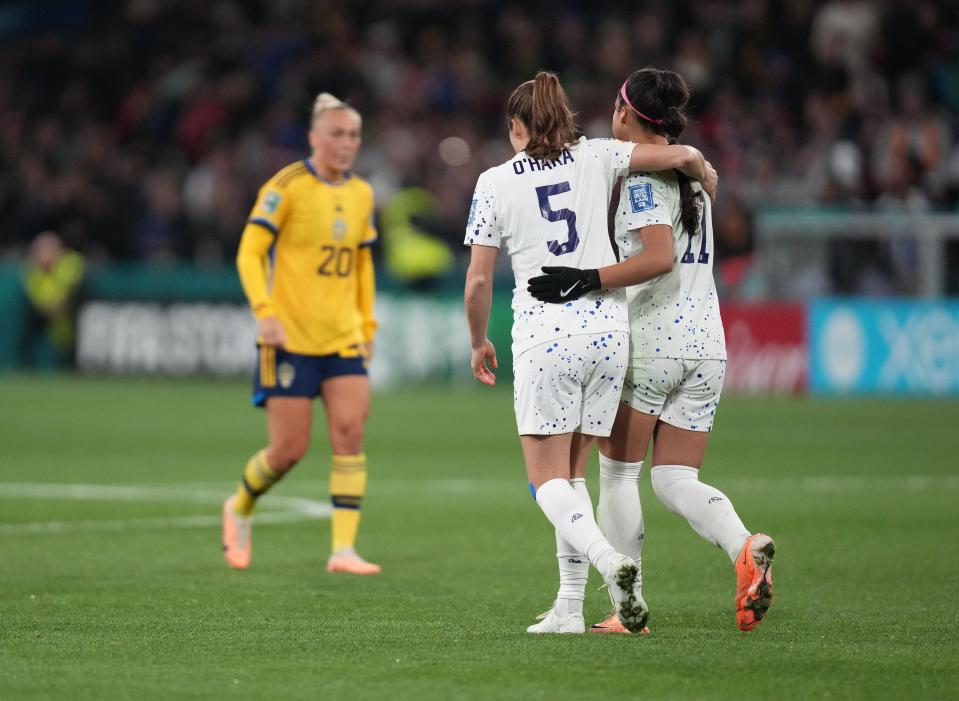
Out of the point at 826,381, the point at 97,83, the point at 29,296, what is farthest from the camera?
the point at 97,83

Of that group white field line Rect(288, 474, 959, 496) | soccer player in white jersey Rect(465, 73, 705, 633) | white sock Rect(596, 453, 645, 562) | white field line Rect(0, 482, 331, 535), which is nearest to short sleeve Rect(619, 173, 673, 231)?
soccer player in white jersey Rect(465, 73, 705, 633)

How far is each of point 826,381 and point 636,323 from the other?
14.5 m

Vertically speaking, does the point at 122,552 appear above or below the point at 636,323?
below

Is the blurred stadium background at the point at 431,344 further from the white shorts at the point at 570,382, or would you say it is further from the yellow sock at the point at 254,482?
the white shorts at the point at 570,382

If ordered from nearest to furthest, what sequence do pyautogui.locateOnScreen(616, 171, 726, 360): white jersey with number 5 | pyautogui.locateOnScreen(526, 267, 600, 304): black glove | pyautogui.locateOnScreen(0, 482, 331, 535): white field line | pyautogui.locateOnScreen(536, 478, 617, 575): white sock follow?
1. pyautogui.locateOnScreen(536, 478, 617, 575): white sock
2. pyautogui.locateOnScreen(526, 267, 600, 304): black glove
3. pyautogui.locateOnScreen(616, 171, 726, 360): white jersey with number 5
4. pyautogui.locateOnScreen(0, 482, 331, 535): white field line

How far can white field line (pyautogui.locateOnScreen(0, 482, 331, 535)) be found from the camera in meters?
10.4

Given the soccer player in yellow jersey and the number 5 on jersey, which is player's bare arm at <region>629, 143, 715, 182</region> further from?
the soccer player in yellow jersey

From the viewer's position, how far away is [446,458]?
14812 millimetres

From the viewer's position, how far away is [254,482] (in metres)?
9.08

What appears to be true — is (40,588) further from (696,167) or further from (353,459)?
(696,167)

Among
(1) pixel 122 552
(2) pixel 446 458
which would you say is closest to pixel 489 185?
(1) pixel 122 552

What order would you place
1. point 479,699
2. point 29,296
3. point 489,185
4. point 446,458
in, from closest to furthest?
point 479,699, point 489,185, point 446,458, point 29,296

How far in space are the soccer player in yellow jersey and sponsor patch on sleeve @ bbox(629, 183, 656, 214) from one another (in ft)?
9.00

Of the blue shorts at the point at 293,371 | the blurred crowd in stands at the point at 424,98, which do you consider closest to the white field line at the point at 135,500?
the blue shorts at the point at 293,371
